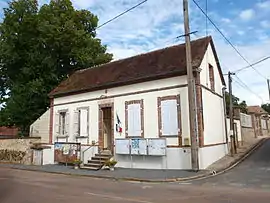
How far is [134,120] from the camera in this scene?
2002cm

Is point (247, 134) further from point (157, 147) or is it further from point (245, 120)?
point (157, 147)

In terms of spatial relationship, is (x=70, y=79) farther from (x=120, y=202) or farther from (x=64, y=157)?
(x=120, y=202)

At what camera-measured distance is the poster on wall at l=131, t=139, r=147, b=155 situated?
18492mm

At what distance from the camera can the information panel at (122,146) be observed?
1935 cm

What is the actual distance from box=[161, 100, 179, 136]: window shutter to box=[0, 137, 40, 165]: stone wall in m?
11.0

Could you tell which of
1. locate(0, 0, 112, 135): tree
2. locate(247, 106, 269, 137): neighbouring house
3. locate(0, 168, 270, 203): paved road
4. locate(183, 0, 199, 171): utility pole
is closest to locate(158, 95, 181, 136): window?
locate(183, 0, 199, 171): utility pole

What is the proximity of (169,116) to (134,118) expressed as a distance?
263cm

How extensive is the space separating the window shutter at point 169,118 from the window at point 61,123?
9013 millimetres

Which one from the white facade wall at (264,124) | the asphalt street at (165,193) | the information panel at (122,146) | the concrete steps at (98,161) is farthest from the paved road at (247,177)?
the white facade wall at (264,124)

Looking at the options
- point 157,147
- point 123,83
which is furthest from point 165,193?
point 123,83

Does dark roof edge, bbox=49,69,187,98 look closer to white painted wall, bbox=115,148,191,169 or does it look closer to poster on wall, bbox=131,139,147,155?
poster on wall, bbox=131,139,147,155

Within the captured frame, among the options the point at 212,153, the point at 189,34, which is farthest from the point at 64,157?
the point at 189,34

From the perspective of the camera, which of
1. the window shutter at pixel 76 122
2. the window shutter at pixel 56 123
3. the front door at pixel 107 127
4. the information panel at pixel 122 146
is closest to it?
the information panel at pixel 122 146

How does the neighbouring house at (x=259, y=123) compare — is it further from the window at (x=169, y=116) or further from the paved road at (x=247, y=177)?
the window at (x=169, y=116)
